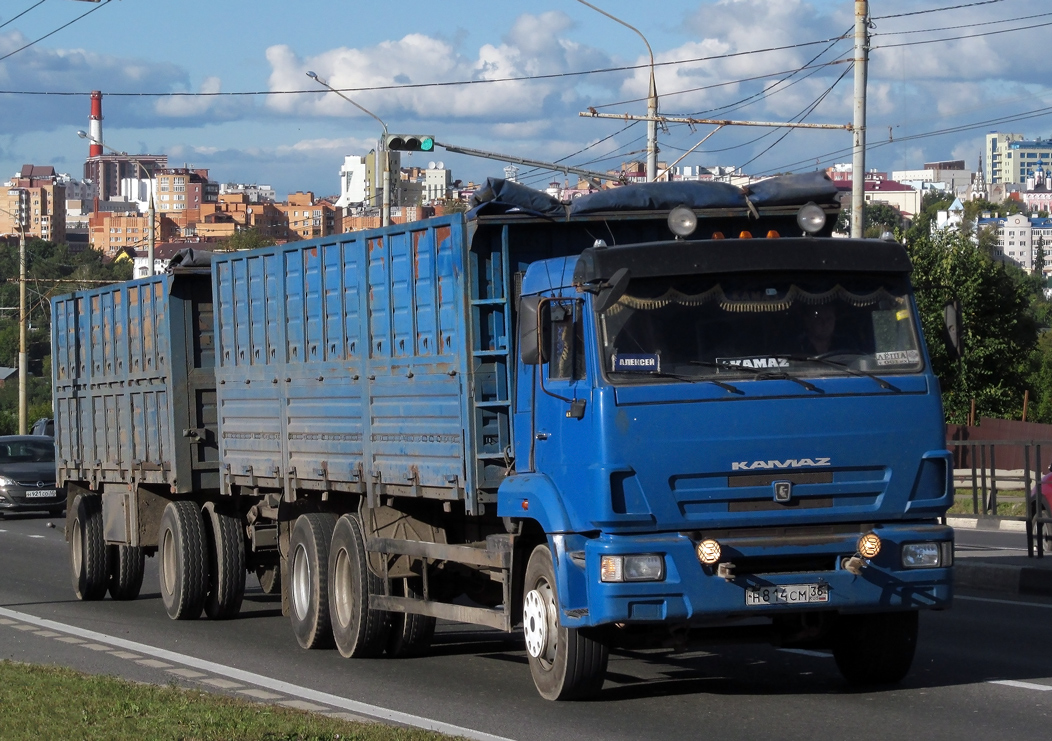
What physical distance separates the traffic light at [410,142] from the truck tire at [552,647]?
Answer: 1615 centimetres

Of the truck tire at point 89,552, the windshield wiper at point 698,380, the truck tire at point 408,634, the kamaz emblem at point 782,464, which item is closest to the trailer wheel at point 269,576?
the truck tire at point 89,552

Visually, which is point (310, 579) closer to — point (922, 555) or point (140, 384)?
point (140, 384)

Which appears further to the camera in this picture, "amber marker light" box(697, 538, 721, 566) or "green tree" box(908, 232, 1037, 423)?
"green tree" box(908, 232, 1037, 423)

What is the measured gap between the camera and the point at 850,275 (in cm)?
831

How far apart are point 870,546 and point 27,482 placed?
76.3 ft

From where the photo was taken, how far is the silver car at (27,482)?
93.3 feet

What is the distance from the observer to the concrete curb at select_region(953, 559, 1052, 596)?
14.1m

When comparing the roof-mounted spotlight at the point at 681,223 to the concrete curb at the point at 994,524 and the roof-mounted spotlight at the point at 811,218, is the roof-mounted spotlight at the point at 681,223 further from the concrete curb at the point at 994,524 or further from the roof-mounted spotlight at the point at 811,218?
the concrete curb at the point at 994,524

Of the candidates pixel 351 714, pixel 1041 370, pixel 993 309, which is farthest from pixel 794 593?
pixel 1041 370

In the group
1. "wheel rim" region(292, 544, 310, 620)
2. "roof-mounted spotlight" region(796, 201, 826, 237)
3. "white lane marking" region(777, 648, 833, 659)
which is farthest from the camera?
"wheel rim" region(292, 544, 310, 620)

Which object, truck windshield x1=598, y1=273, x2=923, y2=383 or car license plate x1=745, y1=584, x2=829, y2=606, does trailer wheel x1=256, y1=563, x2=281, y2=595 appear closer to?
truck windshield x1=598, y1=273, x2=923, y2=383

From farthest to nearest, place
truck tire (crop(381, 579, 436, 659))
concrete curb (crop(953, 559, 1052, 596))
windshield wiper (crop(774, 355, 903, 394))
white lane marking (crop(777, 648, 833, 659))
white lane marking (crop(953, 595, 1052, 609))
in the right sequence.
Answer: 1. concrete curb (crop(953, 559, 1052, 596))
2. white lane marking (crop(953, 595, 1052, 609))
3. truck tire (crop(381, 579, 436, 659))
4. white lane marking (crop(777, 648, 833, 659))
5. windshield wiper (crop(774, 355, 903, 394))

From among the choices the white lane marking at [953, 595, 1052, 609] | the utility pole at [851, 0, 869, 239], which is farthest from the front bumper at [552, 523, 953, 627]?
the utility pole at [851, 0, 869, 239]

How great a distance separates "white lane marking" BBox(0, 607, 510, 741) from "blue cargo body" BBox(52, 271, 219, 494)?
1.62 metres
